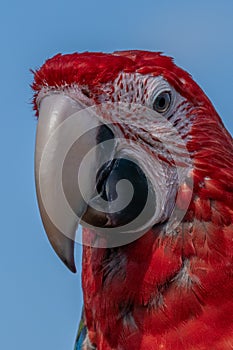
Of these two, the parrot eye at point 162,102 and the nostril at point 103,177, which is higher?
the parrot eye at point 162,102

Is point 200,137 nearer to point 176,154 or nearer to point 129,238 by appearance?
point 176,154

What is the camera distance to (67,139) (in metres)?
2.96

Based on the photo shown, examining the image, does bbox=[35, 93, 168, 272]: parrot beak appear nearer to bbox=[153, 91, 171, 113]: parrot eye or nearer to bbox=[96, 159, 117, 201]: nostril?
bbox=[96, 159, 117, 201]: nostril

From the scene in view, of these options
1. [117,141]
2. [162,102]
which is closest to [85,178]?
[117,141]

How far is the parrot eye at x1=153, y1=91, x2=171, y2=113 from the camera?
321 centimetres

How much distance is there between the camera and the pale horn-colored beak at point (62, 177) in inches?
116

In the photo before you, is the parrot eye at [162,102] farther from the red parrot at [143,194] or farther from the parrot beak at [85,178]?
the parrot beak at [85,178]

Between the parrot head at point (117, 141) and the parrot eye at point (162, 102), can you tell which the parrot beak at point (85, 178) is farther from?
the parrot eye at point (162, 102)

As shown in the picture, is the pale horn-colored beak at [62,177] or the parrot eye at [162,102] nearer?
the pale horn-colored beak at [62,177]

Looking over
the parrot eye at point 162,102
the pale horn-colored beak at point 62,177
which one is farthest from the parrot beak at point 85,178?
the parrot eye at point 162,102

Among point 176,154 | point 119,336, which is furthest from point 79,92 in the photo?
point 119,336

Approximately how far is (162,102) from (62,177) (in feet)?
1.87

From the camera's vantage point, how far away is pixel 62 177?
2.95 metres

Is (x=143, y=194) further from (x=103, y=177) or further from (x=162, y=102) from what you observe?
(x=162, y=102)
